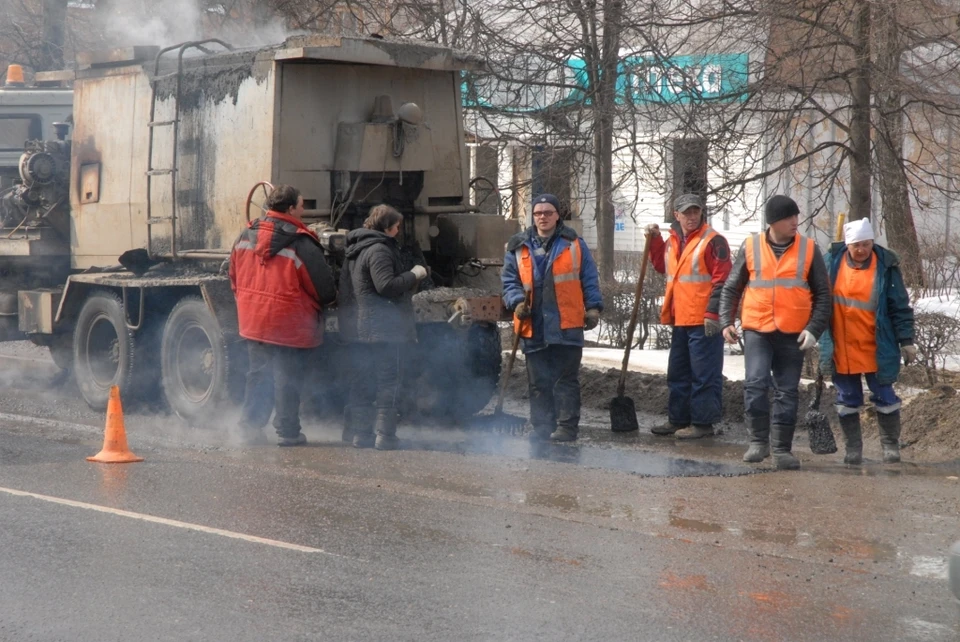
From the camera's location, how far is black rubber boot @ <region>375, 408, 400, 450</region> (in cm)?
890

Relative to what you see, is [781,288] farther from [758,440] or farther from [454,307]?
[454,307]

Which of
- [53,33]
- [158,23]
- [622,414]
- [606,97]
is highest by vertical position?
[53,33]

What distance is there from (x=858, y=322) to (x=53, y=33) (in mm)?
18666

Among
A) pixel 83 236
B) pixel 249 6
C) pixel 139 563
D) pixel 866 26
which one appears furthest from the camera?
pixel 249 6

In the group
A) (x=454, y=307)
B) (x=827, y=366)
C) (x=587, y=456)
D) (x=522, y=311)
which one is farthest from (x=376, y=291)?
(x=827, y=366)

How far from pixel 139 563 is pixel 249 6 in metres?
13.2

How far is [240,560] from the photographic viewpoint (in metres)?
5.76

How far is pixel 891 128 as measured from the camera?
510 inches

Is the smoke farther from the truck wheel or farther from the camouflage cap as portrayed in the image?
the camouflage cap

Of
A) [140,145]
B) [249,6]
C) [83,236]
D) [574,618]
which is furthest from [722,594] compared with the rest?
[249,6]

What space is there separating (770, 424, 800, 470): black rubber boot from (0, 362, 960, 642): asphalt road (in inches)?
4.1

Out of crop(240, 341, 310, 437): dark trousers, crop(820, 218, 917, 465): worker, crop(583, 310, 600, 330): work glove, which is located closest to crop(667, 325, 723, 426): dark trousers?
crop(583, 310, 600, 330): work glove

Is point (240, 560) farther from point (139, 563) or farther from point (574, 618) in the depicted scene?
point (574, 618)

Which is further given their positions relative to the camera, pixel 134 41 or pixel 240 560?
pixel 134 41
